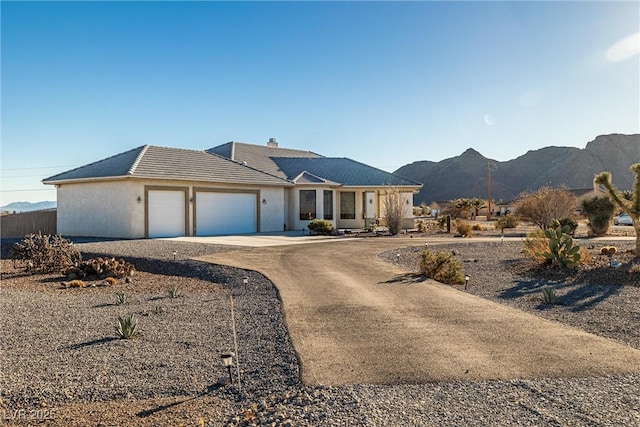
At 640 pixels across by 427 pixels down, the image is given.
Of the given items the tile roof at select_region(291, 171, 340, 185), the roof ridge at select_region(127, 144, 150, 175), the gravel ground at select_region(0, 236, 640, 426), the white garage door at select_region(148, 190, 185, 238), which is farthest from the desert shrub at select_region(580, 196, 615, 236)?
the roof ridge at select_region(127, 144, 150, 175)

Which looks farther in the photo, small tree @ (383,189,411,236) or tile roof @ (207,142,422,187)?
tile roof @ (207,142,422,187)

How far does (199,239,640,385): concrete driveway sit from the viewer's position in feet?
16.7

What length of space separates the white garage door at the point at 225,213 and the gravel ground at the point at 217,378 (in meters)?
14.6

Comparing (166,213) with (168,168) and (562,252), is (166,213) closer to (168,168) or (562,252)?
(168,168)

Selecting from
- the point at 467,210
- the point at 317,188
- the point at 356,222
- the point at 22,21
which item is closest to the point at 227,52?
the point at 22,21

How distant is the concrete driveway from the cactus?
4.04 meters

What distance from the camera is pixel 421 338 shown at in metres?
6.32

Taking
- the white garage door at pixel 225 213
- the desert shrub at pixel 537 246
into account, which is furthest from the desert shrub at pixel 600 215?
the white garage door at pixel 225 213

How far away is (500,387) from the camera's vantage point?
4625 millimetres

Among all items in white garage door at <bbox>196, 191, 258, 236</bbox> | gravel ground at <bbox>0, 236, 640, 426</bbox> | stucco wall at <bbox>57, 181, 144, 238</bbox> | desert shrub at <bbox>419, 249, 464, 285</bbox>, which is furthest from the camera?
white garage door at <bbox>196, 191, 258, 236</bbox>

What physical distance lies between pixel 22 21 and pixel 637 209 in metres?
19.5

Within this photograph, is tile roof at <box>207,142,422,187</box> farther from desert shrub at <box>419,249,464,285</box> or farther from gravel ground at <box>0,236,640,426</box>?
gravel ground at <box>0,236,640,426</box>

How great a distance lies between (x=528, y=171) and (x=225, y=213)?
95629 mm

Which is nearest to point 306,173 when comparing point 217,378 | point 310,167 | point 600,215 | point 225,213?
point 310,167
